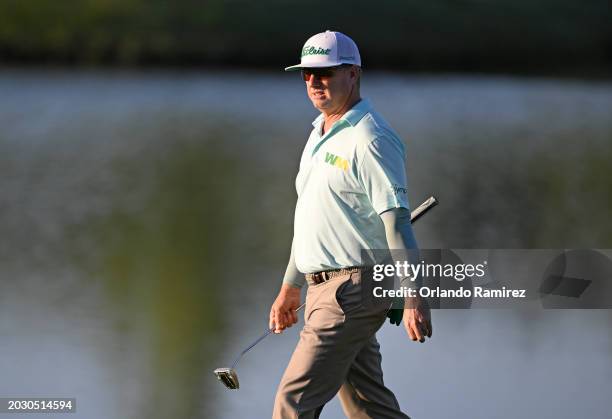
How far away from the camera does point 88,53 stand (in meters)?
50.0

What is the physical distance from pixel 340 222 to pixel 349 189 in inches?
5.0

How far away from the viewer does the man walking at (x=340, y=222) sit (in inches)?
205

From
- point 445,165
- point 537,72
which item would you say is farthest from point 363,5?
point 445,165

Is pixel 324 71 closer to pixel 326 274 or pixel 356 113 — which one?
pixel 356 113

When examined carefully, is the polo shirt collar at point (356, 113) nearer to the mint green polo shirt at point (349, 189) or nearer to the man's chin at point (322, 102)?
the mint green polo shirt at point (349, 189)

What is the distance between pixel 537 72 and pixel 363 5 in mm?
14812

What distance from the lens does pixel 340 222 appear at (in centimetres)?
533

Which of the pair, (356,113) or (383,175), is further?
(356,113)

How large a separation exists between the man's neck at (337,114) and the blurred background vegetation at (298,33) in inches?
1618

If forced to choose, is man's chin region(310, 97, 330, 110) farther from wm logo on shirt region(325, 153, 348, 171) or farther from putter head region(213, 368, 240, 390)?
putter head region(213, 368, 240, 390)

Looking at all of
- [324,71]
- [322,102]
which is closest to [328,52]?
[324,71]

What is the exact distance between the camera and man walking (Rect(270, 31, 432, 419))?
17.1 ft

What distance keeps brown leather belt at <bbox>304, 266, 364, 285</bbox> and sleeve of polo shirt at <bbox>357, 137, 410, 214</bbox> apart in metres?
0.27

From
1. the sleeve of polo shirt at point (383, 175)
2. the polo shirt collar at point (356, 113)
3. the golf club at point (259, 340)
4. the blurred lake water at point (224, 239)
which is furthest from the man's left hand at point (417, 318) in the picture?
the blurred lake water at point (224, 239)
